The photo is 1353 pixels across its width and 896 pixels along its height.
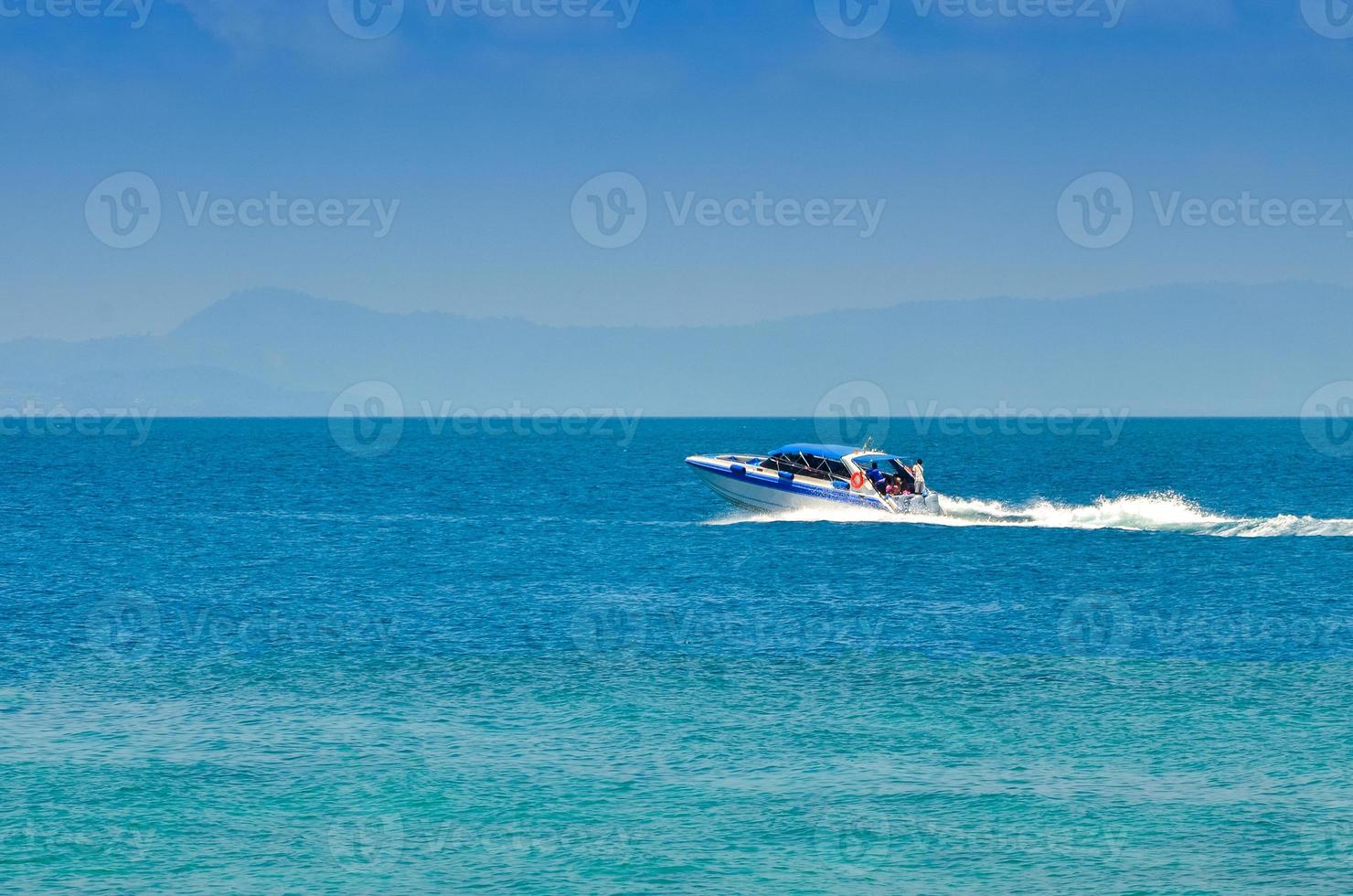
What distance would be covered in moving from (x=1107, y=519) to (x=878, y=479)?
11926 millimetres

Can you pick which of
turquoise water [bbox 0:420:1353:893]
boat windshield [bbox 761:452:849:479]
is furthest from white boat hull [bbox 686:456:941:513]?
turquoise water [bbox 0:420:1353:893]

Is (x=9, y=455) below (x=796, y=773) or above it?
above

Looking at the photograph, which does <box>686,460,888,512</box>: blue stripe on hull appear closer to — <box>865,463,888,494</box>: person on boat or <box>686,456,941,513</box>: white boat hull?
<box>686,456,941,513</box>: white boat hull

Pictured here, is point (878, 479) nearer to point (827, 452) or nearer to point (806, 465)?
point (827, 452)

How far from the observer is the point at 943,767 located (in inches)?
893

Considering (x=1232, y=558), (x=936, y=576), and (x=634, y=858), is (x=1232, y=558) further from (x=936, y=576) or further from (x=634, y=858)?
(x=634, y=858)

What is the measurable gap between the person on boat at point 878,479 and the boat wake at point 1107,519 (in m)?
1.15

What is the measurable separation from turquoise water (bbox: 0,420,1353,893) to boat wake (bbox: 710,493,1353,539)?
1.77 feet

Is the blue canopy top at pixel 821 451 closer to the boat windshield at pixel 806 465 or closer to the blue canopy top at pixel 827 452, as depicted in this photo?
the blue canopy top at pixel 827 452

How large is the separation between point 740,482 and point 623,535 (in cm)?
681

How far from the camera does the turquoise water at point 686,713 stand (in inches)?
738

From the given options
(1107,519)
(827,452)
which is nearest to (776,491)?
(827,452)

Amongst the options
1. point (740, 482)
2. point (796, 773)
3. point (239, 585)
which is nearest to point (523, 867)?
point (796, 773)

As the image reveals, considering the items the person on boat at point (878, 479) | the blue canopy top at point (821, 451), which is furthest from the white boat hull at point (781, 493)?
the blue canopy top at point (821, 451)
